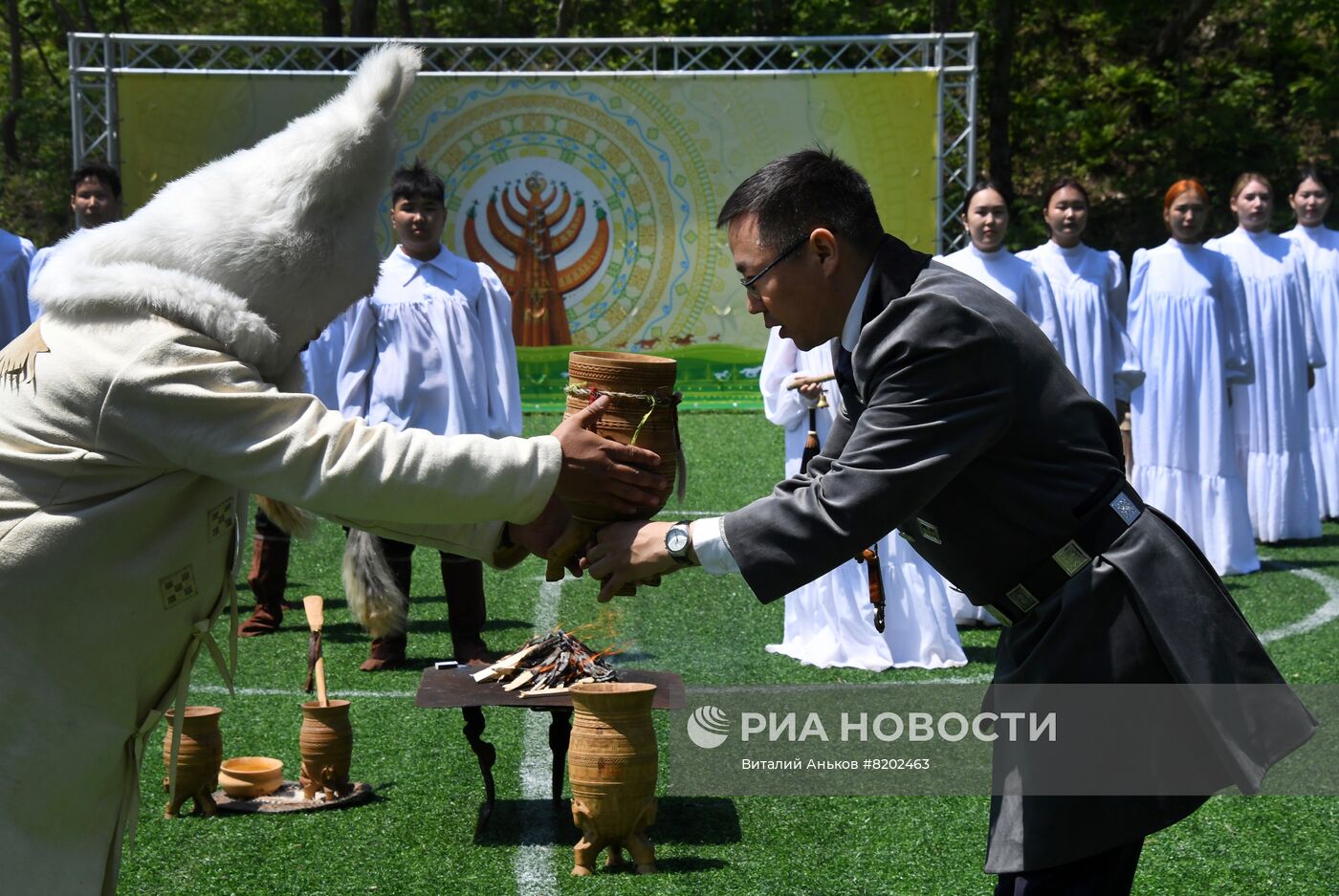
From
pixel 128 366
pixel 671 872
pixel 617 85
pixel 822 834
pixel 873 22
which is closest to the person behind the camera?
pixel 128 366

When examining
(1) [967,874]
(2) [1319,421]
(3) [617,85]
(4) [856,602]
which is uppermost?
(3) [617,85]

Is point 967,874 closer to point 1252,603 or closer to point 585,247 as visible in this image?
point 1252,603

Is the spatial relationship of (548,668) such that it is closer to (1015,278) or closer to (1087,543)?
(1087,543)

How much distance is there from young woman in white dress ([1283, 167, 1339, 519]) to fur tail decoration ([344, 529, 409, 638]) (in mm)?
7923

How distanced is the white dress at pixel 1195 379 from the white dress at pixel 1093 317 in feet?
3.76

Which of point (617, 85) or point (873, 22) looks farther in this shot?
point (873, 22)

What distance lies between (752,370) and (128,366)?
15.3m

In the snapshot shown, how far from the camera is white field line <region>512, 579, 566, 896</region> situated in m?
4.75

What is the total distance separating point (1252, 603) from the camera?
8.71 m

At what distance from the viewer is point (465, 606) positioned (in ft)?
24.4

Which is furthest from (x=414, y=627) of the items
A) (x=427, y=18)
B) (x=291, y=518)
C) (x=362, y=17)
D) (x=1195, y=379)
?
(x=427, y=18)

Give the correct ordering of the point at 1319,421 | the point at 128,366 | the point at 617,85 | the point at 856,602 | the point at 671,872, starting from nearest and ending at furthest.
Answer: the point at 128,366 → the point at 671,872 → the point at 856,602 → the point at 1319,421 → the point at 617,85

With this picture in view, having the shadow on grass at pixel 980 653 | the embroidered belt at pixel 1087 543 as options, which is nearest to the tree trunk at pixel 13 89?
the shadow on grass at pixel 980 653

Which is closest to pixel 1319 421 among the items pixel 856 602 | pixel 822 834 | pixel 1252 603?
pixel 1252 603
